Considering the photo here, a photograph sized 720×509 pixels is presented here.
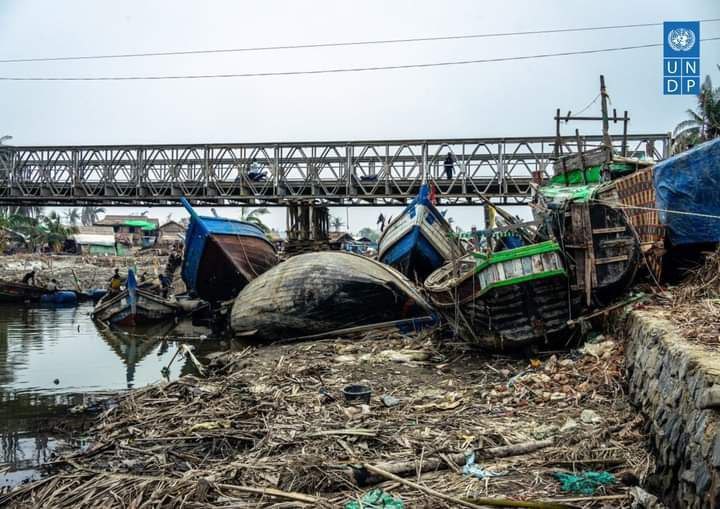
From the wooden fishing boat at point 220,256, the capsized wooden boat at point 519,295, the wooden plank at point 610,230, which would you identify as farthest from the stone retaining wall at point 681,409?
the wooden fishing boat at point 220,256

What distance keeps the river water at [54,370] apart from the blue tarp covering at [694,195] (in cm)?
930

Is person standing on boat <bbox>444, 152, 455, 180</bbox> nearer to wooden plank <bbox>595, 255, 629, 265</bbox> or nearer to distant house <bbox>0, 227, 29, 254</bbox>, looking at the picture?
wooden plank <bbox>595, 255, 629, 265</bbox>

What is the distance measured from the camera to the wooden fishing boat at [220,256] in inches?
781

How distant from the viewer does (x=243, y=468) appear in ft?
19.2

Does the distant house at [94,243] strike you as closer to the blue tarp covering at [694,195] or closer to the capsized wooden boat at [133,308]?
the capsized wooden boat at [133,308]

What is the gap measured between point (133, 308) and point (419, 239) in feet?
37.5

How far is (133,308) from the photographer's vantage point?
2180 centimetres

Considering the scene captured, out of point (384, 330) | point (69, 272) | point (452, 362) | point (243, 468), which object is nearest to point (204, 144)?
point (69, 272)

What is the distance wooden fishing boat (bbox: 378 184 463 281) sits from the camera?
16828 millimetres

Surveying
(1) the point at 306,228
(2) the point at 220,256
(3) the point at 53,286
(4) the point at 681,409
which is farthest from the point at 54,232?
(4) the point at 681,409

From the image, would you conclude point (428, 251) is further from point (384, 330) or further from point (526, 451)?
point (526, 451)

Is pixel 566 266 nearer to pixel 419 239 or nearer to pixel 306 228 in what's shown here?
pixel 419 239

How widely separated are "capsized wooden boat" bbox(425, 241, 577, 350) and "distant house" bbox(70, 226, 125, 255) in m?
49.5

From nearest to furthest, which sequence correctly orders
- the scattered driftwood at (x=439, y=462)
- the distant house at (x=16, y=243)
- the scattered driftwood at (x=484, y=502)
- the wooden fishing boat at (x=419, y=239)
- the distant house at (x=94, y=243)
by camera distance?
the scattered driftwood at (x=484, y=502) < the scattered driftwood at (x=439, y=462) < the wooden fishing boat at (x=419, y=239) < the distant house at (x=16, y=243) < the distant house at (x=94, y=243)
